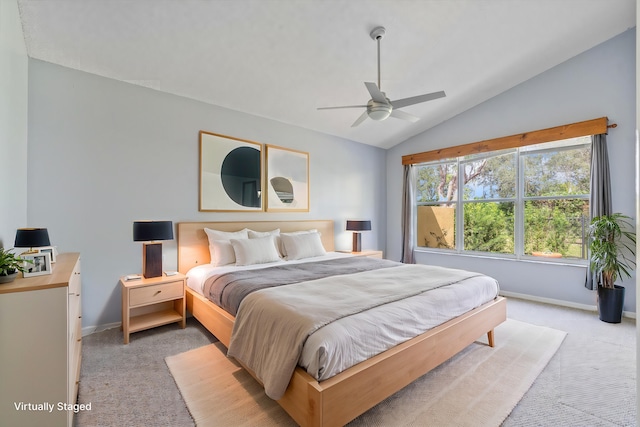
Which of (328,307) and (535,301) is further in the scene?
(535,301)

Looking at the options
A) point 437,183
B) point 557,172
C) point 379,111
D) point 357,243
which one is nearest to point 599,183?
point 557,172

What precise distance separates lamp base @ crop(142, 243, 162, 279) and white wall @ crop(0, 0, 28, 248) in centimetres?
94

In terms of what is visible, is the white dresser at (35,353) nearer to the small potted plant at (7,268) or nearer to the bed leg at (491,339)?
the small potted plant at (7,268)

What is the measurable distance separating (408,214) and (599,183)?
8.67ft

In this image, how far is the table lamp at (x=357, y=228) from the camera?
480 centimetres

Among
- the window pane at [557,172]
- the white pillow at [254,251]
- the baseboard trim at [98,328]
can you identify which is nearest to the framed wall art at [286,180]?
the white pillow at [254,251]

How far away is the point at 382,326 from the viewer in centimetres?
169

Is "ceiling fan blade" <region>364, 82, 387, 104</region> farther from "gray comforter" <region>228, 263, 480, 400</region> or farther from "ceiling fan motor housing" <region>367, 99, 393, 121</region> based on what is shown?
"gray comforter" <region>228, 263, 480, 400</region>

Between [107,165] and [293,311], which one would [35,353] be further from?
[107,165]

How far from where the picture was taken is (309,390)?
1376mm

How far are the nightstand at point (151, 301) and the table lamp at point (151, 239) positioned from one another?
0.10m

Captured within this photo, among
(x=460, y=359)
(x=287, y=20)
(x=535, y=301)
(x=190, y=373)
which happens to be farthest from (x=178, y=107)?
(x=535, y=301)

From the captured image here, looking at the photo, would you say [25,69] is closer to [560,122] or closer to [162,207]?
[162,207]

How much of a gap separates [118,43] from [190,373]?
2884 mm
